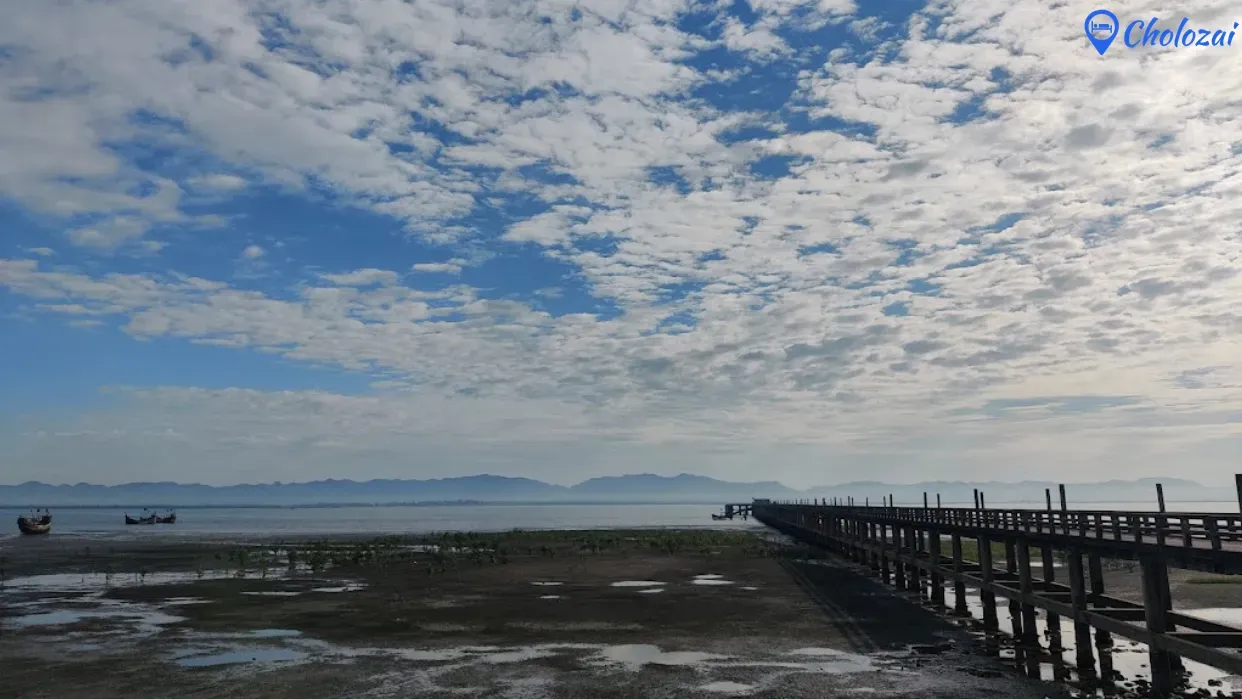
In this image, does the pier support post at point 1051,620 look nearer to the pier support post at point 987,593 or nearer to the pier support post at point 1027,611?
the pier support post at point 1027,611

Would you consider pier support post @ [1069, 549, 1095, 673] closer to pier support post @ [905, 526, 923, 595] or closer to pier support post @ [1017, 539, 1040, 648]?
pier support post @ [1017, 539, 1040, 648]

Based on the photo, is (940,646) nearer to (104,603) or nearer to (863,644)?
(863,644)

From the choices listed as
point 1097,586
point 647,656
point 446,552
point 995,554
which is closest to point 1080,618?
point 1097,586

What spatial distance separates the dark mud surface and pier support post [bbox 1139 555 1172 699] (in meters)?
2.19

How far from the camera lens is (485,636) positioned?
28703mm

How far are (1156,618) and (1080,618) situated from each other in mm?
3484

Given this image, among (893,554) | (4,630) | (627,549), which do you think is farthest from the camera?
(627,549)

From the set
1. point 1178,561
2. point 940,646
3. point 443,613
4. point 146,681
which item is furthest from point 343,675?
point 1178,561

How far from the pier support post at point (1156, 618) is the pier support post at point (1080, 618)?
2.89m

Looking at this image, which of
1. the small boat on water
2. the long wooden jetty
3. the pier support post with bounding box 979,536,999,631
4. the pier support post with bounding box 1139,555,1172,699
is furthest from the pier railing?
the small boat on water

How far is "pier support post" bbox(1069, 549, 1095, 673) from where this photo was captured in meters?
23.2

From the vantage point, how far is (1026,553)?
2738 cm

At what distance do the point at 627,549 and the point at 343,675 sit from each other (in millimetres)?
53347

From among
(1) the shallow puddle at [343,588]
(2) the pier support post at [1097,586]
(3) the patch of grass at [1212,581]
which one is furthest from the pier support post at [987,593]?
(1) the shallow puddle at [343,588]
